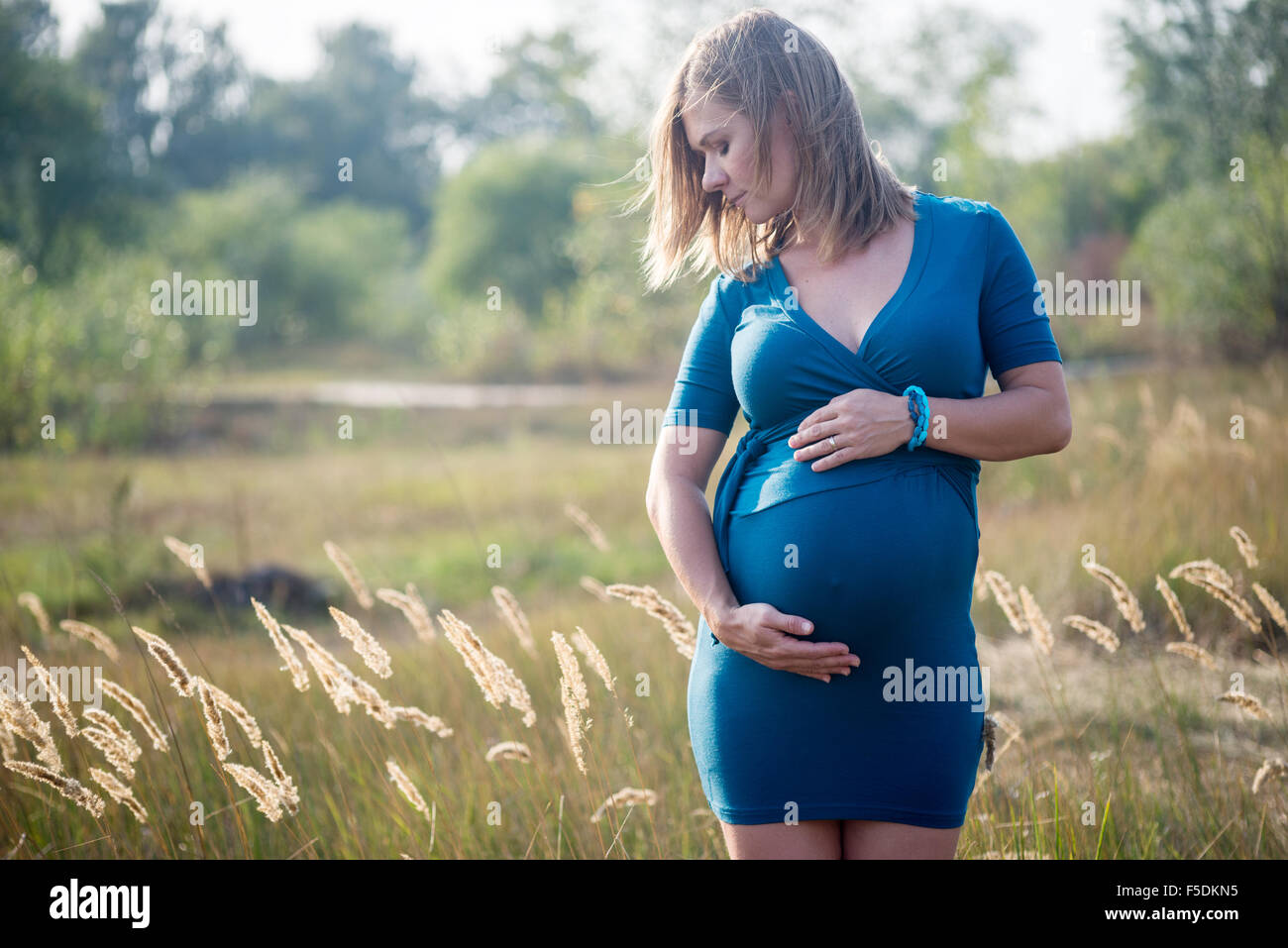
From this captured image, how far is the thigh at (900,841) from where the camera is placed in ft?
6.23

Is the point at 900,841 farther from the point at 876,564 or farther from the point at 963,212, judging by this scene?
the point at 963,212

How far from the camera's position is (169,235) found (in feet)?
104

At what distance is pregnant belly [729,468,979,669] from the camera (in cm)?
193

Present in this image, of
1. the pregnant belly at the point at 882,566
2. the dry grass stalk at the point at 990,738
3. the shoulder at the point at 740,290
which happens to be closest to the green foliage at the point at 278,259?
the shoulder at the point at 740,290

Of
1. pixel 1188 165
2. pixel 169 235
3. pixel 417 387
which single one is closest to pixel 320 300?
pixel 169 235

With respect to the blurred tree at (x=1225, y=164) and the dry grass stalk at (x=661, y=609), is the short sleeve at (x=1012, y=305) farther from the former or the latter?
the blurred tree at (x=1225, y=164)

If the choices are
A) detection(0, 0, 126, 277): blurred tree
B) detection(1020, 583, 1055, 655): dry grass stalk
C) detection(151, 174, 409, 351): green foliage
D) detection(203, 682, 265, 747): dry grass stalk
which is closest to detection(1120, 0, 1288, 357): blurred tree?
detection(1020, 583, 1055, 655): dry grass stalk

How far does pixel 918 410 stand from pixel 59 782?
2.07 meters

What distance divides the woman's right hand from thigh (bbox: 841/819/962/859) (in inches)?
11.7

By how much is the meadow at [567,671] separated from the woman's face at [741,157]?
1.01 meters

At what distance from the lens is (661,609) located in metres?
2.61

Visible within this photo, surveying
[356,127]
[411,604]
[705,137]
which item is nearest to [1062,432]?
[705,137]

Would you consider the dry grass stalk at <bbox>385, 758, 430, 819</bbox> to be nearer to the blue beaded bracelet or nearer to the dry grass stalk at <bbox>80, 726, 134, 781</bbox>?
the dry grass stalk at <bbox>80, 726, 134, 781</bbox>

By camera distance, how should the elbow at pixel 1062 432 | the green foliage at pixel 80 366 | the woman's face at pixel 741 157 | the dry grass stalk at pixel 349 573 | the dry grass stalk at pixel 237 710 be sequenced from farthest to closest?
the green foliage at pixel 80 366 → the dry grass stalk at pixel 349 573 → the dry grass stalk at pixel 237 710 → the woman's face at pixel 741 157 → the elbow at pixel 1062 432
